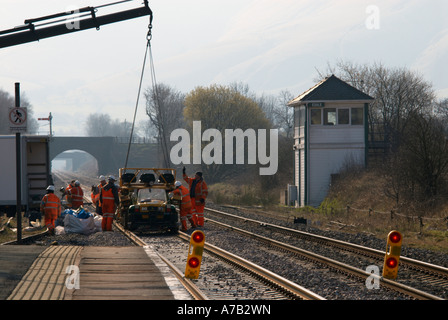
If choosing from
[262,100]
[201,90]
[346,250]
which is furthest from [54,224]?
[262,100]

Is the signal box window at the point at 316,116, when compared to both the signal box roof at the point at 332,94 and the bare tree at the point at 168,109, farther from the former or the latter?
the bare tree at the point at 168,109

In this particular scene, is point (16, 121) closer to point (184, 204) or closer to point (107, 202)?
point (107, 202)

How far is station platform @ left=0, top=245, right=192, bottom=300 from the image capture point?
991cm

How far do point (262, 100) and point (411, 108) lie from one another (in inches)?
3083

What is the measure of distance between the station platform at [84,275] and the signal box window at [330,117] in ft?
73.5

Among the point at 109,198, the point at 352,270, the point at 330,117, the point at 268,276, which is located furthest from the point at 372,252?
the point at 330,117

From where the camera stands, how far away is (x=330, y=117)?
36.3 metres

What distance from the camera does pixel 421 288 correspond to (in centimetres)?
1126

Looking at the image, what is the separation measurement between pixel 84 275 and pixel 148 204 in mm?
9600

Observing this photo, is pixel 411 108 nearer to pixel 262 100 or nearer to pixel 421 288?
pixel 421 288

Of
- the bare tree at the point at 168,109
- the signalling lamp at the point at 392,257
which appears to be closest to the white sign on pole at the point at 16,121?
the signalling lamp at the point at 392,257

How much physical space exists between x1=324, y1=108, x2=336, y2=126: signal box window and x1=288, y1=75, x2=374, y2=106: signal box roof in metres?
0.77

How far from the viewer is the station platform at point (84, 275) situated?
32.5ft

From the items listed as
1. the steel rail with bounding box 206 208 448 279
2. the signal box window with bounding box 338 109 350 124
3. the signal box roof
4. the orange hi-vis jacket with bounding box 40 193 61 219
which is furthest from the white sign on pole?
the signal box window with bounding box 338 109 350 124
